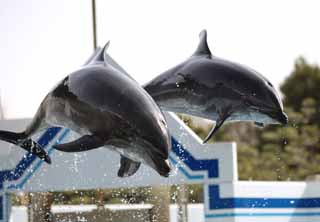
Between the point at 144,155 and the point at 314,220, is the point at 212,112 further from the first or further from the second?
the point at 314,220

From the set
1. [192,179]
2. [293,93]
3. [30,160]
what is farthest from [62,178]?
[293,93]

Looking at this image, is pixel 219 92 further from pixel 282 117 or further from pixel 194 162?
pixel 194 162

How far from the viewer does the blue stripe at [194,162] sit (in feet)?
36.2

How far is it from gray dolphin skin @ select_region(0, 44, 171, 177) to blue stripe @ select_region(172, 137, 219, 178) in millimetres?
4809

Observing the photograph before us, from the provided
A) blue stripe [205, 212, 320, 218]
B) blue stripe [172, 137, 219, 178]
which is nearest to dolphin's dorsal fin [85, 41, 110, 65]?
blue stripe [172, 137, 219, 178]

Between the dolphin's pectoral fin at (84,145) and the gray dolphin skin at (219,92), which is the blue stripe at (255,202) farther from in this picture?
the dolphin's pectoral fin at (84,145)

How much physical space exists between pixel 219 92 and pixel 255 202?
213 inches

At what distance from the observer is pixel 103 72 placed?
5996 mm

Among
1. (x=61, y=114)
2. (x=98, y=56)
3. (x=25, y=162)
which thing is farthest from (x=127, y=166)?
(x=25, y=162)

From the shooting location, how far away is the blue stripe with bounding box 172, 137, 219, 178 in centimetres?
1103

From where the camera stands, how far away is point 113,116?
→ 5.70 meters

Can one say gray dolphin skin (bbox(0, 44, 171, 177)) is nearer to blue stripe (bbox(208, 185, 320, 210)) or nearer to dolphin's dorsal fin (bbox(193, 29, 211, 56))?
dolphin's dorsal fin (bbox(193, 29, 211, 56))

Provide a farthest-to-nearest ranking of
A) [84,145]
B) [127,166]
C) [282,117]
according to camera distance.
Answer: [282,117] < [127,166] < [84,145]

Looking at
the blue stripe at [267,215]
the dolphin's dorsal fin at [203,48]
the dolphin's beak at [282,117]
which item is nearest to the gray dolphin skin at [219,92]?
the dolphin's beak at [282,117]
